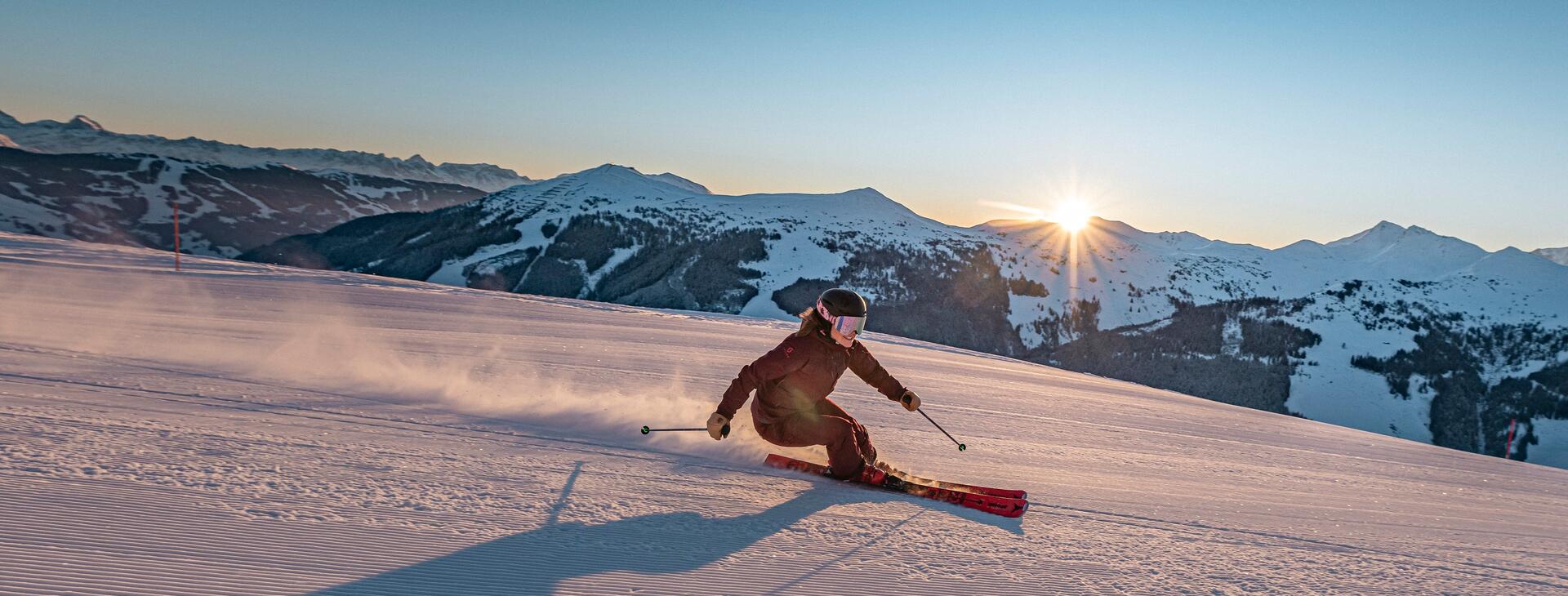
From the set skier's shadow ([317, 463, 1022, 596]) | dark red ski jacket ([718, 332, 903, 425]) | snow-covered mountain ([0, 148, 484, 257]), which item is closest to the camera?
skier's shadow ([317, 463, 1022, 596])

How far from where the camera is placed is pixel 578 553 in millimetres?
3609

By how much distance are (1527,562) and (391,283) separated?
3228 cm

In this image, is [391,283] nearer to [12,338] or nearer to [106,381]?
[12,338]

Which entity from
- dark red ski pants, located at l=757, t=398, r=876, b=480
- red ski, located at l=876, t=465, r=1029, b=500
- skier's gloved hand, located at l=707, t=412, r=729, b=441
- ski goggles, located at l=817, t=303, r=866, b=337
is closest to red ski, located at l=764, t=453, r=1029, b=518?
red ski, located at l=876, t=465, r=1029, b=500

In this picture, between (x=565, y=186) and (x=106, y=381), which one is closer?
(x=106, y=381)

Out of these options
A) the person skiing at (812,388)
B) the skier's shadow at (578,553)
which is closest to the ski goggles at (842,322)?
the person skiing at (812,388)

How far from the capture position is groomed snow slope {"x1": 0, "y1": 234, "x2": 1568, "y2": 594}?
3.36m

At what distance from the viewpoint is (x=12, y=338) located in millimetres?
8742

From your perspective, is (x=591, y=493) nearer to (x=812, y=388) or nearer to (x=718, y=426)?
(x=718, y=426)

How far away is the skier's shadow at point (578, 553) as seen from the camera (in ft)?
10.2

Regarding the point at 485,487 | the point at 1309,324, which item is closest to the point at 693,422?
the point at 485,487

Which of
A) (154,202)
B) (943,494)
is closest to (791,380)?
(943,494)

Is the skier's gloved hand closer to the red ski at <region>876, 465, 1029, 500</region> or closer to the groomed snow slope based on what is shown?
the groomed snow slope

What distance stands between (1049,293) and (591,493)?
2862 inches
